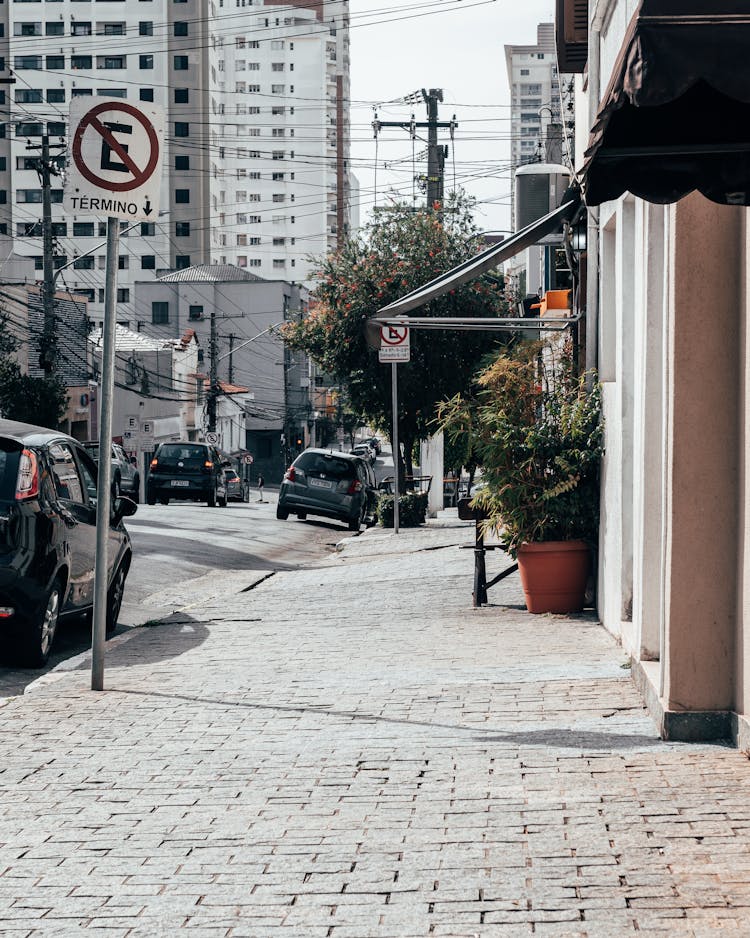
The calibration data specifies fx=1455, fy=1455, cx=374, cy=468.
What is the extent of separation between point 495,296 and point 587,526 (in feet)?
62.5

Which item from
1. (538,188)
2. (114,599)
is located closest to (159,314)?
(538,188)

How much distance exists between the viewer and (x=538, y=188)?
16.3 metres

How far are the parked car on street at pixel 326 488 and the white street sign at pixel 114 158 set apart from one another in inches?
876

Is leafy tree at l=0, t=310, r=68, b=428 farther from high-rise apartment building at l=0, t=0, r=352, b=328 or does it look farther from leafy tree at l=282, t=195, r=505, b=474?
high-rise apartment building at l=0, t=0, r=352, b=328

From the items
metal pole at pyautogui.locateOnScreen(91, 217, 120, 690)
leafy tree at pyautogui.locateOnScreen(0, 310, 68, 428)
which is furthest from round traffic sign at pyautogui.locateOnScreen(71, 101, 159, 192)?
leafy tree at pyautogui.locateOnScreen(0, 310, 68, 428)

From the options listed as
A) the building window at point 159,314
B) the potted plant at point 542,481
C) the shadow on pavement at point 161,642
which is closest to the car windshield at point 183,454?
the shadow on pavement at point 161,642

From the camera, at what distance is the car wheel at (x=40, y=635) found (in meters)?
9.76

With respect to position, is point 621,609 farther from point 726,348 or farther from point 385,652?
point 726,348

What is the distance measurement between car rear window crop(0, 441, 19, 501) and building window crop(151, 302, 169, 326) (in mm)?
92691

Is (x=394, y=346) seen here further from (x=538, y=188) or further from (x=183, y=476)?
(x=183, y=476)

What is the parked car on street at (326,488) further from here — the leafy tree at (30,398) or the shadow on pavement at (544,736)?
the shadow on pavement at (544,736)

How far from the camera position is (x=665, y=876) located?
455 cm

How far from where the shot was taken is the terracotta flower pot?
11539mm

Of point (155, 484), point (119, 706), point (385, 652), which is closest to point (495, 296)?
point (155, 484)
